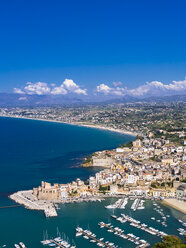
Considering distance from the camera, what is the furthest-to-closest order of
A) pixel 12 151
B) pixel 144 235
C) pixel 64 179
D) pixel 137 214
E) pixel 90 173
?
pixel 12 151 < pixel 90 173 < pixel 64 179 < pixel 137 214 < pixel 144 235

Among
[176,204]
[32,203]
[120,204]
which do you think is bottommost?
[176,204]

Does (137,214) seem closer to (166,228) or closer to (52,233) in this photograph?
(166,228)

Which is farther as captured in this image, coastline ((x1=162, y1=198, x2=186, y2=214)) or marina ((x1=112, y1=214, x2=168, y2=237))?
coastline ((x1=162, y1=198, x2=186, y2=214))

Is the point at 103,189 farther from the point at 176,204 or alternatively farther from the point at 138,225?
the point at 138,225

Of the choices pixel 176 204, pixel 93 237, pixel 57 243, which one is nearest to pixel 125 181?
pixel 176 204

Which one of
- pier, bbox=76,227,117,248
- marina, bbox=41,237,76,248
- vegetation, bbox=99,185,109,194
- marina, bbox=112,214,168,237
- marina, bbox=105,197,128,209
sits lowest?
marina, bbox=41,237,76,248

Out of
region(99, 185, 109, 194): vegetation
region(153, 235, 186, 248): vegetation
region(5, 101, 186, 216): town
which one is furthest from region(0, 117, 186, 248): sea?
region(153, 235, 186, 248): vegetation

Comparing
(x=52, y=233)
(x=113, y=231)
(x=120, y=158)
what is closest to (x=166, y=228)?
(x=113, y=231)

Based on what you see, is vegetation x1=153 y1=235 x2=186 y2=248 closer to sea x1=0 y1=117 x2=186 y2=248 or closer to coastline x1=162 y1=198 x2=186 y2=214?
sea x1=0 y1=117 x2=186 y2=248

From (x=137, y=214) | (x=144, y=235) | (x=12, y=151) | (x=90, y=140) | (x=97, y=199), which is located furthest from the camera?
(x=90, y=140)
